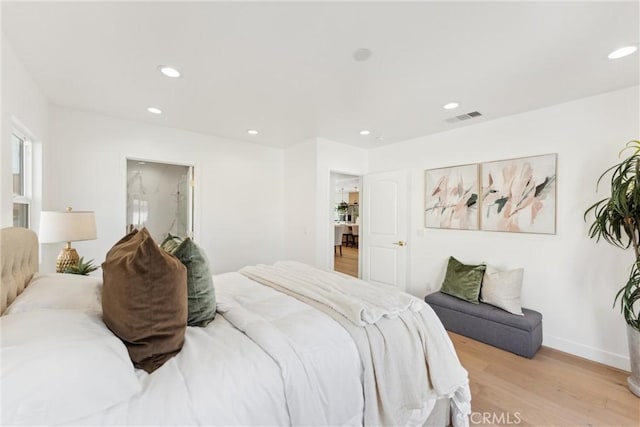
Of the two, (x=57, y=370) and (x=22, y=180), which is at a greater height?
(x=22, y=180)

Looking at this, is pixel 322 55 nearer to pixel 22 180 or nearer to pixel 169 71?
pixel 169 71

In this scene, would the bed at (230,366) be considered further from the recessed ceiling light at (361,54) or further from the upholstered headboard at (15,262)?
the recessed ceiling light at (361,54)

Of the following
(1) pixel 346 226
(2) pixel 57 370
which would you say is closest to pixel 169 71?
(2) pixel 57 370

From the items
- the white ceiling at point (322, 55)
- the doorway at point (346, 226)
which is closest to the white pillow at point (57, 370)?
the white ceiling at point (322, 55)

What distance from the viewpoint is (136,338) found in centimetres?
102

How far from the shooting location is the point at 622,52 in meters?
1.85

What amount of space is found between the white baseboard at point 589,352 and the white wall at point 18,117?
15.4 ft

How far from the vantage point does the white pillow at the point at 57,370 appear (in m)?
0.69

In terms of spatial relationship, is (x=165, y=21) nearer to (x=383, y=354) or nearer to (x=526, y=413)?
(x=383, y=354)

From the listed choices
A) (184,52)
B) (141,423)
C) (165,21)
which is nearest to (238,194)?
(184,52)

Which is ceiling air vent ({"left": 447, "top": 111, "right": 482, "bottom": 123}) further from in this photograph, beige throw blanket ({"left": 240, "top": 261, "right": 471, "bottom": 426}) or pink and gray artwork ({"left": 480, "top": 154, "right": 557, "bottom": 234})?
beige throw blanket ({"left": 240, "top": 261, "right": 471, "bottom": 426})

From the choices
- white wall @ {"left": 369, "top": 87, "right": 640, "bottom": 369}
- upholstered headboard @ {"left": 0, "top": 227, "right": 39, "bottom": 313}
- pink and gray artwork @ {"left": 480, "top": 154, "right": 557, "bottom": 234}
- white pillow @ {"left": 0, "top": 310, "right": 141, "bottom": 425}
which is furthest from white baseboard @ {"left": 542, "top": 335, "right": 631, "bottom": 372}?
upholstered headboard @ {"left": 0, "top": 227, "right": 39, "bottom": 313}

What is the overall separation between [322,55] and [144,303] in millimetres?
1857

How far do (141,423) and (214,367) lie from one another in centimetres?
26
